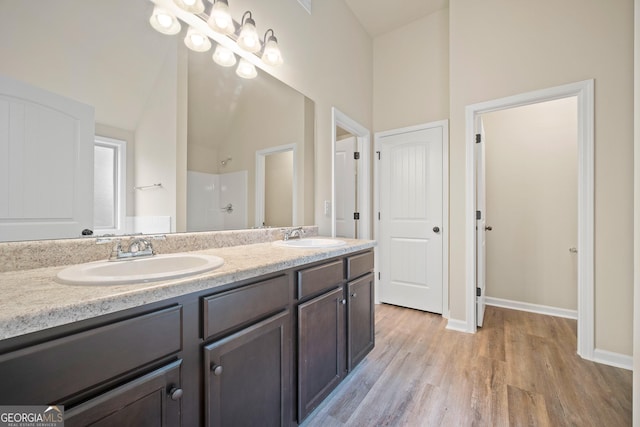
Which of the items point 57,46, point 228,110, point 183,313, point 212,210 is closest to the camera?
point 183,313

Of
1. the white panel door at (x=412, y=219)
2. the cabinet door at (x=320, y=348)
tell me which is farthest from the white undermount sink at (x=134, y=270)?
the white panel door at (x=412, y=219)

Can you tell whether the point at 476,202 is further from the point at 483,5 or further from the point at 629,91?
the point at 483,5

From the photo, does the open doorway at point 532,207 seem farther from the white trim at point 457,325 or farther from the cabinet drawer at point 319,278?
the cabinet drawer at point 319,278

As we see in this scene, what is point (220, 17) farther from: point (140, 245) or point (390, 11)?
point (390, 11)

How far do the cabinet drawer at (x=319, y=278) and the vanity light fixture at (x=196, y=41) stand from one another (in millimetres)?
1305

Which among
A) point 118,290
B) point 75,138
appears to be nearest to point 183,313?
point 118,290

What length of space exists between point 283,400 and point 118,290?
821 millimetres

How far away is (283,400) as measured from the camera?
3.60 ft

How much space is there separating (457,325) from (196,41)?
293cm

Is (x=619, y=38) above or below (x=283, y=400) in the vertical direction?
above

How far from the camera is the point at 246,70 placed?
1695mm

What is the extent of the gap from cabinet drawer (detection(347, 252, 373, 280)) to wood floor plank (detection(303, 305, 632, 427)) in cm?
68

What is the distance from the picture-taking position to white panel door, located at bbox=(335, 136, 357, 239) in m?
3.15

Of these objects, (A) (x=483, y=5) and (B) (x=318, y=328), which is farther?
(A) (x=483, y=5)
